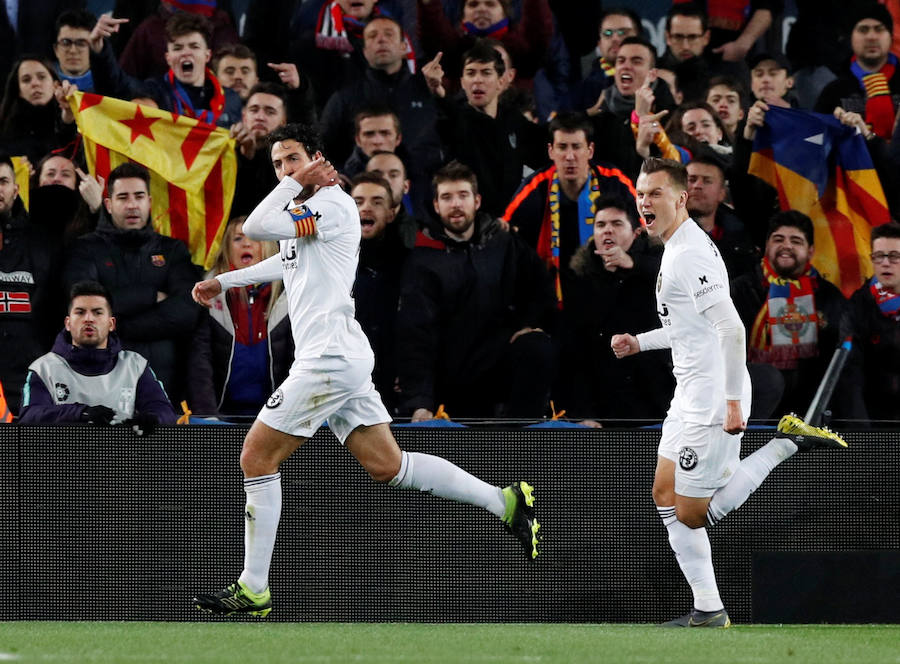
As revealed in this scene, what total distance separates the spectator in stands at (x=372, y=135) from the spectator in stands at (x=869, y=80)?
11.1ft

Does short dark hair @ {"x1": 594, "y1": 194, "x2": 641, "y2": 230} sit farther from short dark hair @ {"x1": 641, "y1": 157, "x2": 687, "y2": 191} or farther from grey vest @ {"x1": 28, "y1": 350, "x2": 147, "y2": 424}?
grey vest @ {"x1": 28, "y1": 350, "x2": 147, "y2": 424}

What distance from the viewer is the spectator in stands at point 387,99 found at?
1058cm

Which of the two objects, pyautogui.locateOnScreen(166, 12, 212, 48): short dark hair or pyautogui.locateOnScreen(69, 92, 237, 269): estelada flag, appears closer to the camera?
pyautogui.locateOnScreen(69, 92, 237, 269): estelada flag

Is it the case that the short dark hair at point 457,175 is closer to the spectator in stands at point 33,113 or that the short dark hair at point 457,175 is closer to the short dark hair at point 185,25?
the short dark hair at point 185,25

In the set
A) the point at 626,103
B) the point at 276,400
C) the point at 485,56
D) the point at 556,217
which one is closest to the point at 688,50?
the point at 626,103

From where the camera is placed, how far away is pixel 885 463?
7715 millimetres

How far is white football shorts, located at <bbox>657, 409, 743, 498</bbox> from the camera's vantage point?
22.5 ft

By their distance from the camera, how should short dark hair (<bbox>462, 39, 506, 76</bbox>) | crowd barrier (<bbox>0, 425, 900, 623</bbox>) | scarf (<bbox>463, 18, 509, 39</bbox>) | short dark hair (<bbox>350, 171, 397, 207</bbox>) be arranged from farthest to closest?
scarf (<bbox>463, 18, 509, 39</bbox>) → short dark hair (<bbox>462, 39, 506, 76</bbox>) → short dark hair (<bbox>350, 171, 397, 207</bbox>) → crowd barrier (<bbox>0, 425, 900, 623</bbox>)

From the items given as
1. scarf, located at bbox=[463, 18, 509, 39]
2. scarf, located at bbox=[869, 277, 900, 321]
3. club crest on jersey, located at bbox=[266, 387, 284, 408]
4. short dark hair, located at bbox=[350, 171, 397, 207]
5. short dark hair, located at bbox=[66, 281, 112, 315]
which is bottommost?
club crest on jersey, located at bbox=[266, 387, 284, 408]

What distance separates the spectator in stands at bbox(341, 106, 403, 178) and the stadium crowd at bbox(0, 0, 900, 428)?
0.04 ft

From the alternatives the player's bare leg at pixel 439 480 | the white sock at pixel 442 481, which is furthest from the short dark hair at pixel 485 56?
the white sock at pixel 442 481

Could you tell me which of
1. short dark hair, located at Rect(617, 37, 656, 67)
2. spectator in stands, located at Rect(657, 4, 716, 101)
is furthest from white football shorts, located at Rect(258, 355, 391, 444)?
spectator in stands, located at Rect(657, 4, 716, 101)

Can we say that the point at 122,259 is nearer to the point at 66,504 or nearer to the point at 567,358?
the point at 66,504

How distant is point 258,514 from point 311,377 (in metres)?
0.69
